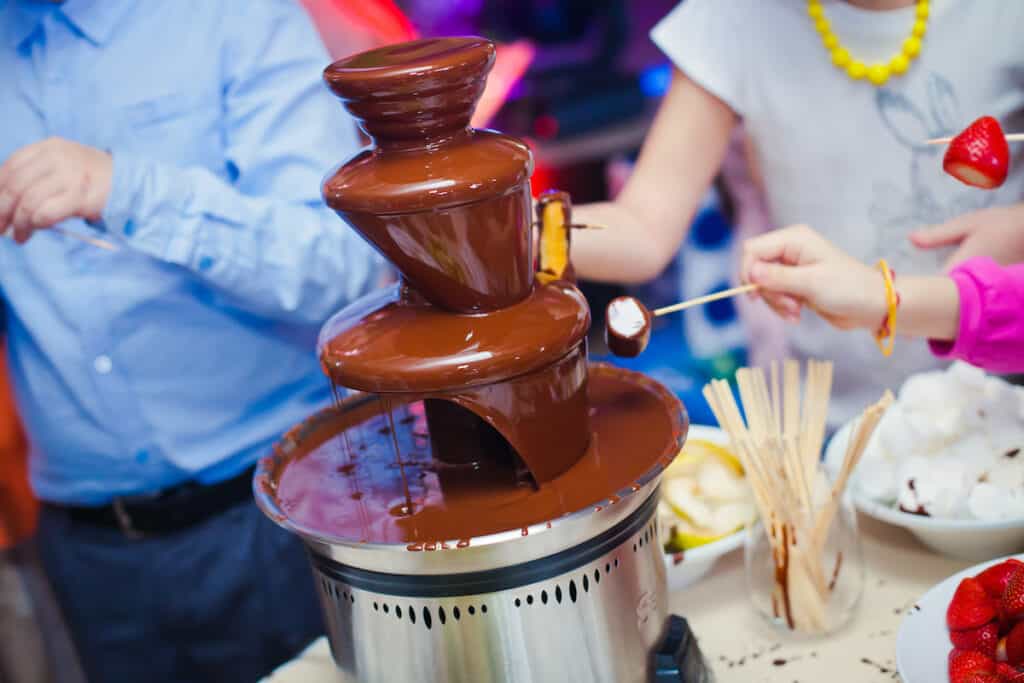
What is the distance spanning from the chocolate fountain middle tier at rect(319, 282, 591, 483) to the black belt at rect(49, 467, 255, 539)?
103 centimetres

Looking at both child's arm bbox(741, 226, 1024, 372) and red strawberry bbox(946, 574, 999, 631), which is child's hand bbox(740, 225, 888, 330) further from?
red strawberry bbox(946, 574, 999, 631)

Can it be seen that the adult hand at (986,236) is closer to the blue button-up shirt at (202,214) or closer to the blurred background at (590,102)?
the blue button-up shirt at (202,214)

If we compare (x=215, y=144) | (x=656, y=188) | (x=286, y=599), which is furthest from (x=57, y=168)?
(x=656, y=188)

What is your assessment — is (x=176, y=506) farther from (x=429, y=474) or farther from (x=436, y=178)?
(x=436, y=178)

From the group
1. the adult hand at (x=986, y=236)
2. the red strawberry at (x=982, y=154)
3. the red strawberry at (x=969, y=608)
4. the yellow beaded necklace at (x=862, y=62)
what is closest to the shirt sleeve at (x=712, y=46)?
the yellow beaded necklace at (x=862, y=62)

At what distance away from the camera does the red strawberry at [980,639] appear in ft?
3.61

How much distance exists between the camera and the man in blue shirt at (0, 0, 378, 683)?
6.17 ft

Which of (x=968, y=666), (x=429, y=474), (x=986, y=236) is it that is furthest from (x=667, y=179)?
(x=968, y=666)

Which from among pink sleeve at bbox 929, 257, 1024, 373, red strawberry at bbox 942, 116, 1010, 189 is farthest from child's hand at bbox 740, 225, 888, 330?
red strawberry at bbox 942, 116, 1010, 189

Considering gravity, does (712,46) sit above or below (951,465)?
above

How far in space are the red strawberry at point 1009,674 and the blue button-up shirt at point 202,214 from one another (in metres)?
1.31

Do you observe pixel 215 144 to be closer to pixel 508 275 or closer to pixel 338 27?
pixel 338 27

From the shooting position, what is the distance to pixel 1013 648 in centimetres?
108

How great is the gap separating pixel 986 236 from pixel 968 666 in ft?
2.80
